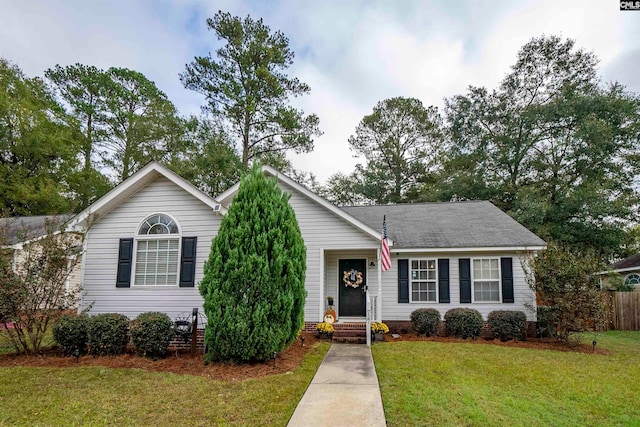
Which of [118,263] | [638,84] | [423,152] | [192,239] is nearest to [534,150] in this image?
[638,84]

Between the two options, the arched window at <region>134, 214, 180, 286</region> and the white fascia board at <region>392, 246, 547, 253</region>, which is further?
the white fascia board at <region>392, 246, 547, 253</region>

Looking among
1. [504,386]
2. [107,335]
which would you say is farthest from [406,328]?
[107,335]

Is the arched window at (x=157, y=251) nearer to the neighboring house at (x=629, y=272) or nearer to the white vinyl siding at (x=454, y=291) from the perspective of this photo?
the white vinyl siding at (x=454, y=291)

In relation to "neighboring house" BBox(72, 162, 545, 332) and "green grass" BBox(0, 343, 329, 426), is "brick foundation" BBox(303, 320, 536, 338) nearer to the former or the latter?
"neighboring house" BBox(72, 162, 545, 332)

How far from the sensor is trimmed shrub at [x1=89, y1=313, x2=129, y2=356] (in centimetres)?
769

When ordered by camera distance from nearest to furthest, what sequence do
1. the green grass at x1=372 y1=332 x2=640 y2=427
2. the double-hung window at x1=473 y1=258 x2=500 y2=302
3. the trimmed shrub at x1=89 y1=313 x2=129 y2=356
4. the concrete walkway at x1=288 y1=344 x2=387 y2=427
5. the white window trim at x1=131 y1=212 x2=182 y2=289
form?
the concrete walkway at x1=288 y1=344 x2=387 y2=427, the green grass at x1=372 y1=332 x2=640 y2=427, the trimmed shrub at x1=89 y1=313 x2=129 y2=356, the white window trim at x1=131 y1=212 x2=182 y2=289, the double-hung window at x1=473 y1=258 x2=500 y2=302

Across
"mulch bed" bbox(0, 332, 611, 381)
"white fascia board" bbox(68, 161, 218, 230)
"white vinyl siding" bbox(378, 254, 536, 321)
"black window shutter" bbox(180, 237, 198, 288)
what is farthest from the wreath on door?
"white fascia board" bbox(68, 161, 218, 230)

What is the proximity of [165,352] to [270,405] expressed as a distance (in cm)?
376

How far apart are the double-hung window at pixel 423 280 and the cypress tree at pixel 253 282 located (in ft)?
18.4

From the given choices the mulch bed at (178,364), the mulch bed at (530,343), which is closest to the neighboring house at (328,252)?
the mulch bed at (530,343)

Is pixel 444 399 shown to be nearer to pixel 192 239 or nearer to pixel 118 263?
pixel 192 239

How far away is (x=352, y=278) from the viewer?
39.7 ft

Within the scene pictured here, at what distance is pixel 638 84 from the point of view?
64.2 ft

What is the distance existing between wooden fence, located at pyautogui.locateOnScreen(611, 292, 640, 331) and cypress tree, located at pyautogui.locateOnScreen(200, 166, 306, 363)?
45.5 feet
